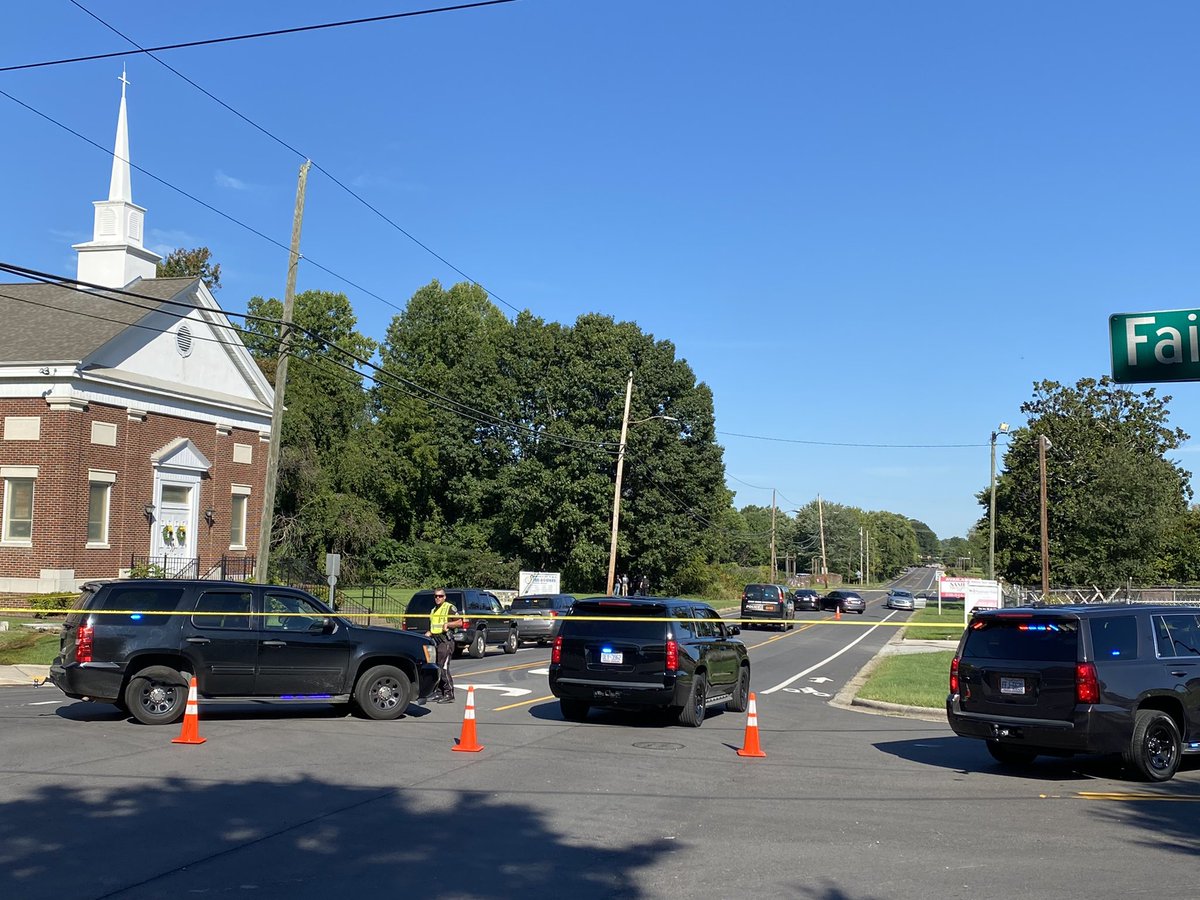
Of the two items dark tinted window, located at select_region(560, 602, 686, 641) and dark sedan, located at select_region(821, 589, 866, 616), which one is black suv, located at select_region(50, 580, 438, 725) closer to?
dark tinted window, located at select_region(560, 602, 686, 641)

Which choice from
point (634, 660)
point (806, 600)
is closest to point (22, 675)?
point (634, 660)

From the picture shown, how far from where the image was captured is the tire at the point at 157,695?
46.8ft

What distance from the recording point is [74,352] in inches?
1270

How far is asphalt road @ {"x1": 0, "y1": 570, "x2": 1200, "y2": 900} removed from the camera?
7207mm

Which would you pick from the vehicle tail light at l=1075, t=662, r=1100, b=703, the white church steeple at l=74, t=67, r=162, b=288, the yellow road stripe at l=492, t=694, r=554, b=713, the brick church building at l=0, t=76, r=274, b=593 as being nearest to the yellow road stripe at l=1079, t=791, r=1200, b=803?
the vehicle tail light at l=1075, t=662, r=1100, b=703

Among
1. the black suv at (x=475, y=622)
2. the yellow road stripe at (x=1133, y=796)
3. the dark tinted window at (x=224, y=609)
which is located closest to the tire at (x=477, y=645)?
the black suv at (x=475, y=622)

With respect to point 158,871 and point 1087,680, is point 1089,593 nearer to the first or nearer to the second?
point 1087,680

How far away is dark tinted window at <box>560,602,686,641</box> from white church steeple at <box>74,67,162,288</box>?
27.5 metres

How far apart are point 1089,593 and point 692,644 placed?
4619 cm

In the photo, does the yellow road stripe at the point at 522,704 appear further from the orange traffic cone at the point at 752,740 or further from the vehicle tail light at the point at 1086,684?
the vehicle tail light at the point at 1086,684

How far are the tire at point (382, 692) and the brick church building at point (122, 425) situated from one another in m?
17.2

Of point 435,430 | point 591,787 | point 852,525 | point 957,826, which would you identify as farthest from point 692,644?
point 852,525

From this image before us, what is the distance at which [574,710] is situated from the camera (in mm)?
16281

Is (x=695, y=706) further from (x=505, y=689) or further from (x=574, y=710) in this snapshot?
(x=505, y=689)
